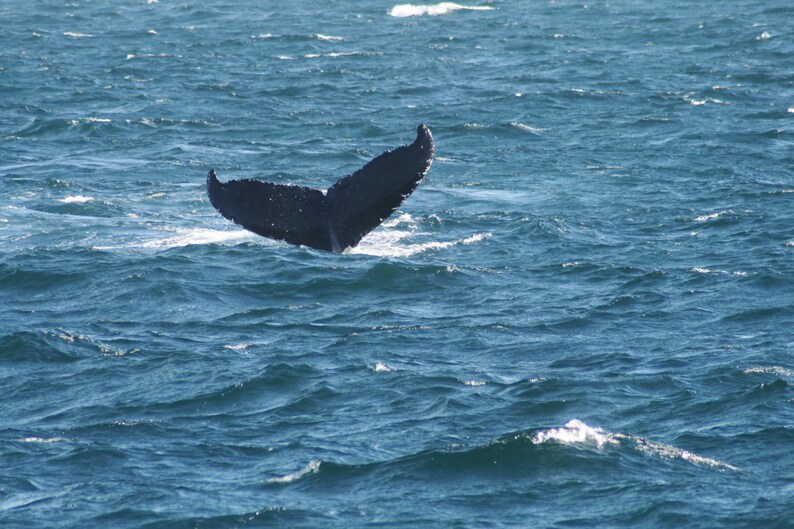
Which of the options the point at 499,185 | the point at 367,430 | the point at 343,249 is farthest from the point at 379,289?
the point at 499,185

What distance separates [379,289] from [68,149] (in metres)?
13.6

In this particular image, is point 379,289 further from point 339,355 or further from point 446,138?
point 446,138

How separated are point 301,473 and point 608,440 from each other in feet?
10.2

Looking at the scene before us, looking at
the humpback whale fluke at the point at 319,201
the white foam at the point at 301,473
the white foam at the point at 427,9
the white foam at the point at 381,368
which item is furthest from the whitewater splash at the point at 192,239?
the white foam at the point at 427,9

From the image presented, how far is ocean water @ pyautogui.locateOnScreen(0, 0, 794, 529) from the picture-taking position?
43.6ft

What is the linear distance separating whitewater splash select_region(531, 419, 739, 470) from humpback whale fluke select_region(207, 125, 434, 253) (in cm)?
449

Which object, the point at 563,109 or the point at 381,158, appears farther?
the point at 563,109

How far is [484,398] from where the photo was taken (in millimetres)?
15484

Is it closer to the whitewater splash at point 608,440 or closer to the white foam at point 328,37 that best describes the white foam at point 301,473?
the whitewater splash at point 608,440

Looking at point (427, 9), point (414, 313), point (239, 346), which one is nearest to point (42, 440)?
point (239, 346)

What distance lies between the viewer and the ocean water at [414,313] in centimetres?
1328

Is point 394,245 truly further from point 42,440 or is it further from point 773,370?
point 42,440

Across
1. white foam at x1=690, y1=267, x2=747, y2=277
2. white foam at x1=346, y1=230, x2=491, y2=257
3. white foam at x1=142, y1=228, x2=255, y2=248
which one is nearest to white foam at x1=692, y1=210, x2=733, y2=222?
white foam at x1=690, y1=267, x2=747, y2=277

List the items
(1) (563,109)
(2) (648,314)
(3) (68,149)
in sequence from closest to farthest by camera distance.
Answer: (2) (648,314), (3) (68,149), (1) (563,109)
